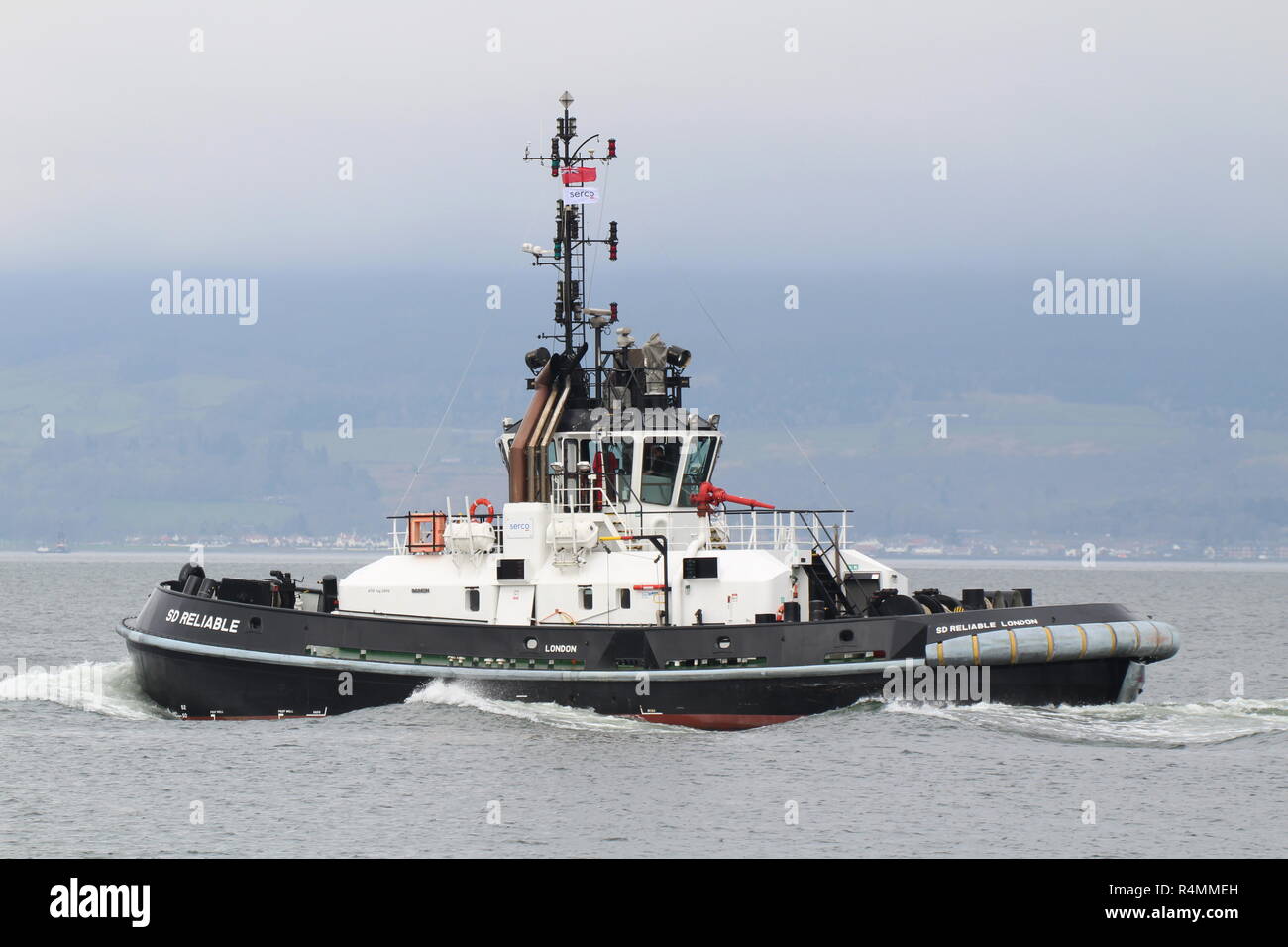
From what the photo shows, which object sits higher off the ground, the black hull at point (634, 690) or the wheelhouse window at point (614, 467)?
the wheelhouse window at point (614, 467)

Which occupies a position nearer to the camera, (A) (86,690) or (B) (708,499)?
(B) (708,499)

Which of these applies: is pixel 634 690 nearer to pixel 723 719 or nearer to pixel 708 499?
pixel 723 719

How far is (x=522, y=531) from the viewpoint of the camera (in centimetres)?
2903

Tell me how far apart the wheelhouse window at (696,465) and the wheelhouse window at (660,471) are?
186 mm

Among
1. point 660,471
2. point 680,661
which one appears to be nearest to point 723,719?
point 680,661

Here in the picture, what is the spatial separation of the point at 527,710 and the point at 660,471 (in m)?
4.69

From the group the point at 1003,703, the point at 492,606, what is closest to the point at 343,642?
the point at 492,606

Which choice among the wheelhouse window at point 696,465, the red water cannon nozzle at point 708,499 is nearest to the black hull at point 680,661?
the red water cannon nozzle at point 708,499

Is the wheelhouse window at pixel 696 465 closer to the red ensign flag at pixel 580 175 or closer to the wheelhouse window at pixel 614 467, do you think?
the wheelhouse window at pixel 614 467

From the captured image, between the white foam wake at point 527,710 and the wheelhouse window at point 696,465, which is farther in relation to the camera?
the wheelhouse window at point 696,465

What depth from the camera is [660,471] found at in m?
30.2

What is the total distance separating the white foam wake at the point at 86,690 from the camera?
106 ft

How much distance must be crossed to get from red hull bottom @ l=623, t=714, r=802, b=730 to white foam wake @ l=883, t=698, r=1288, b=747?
1.72 metres

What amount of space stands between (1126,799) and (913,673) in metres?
4.42
